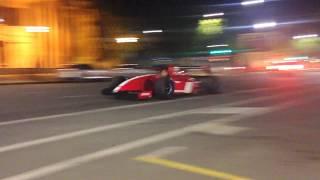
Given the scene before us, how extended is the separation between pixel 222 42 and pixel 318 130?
179ft

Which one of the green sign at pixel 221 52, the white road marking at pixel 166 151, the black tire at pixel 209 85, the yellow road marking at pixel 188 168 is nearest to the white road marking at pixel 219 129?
the white road marking at pixel 166 151

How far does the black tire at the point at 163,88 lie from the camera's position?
18.4 meters

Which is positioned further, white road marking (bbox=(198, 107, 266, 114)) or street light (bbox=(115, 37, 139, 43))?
street light (bbox=(115, 37, 139, 43))

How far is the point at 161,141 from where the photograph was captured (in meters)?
10.2

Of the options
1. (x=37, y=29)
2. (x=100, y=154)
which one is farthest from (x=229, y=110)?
(x=37, y=29)

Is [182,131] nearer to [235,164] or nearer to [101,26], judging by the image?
[235,164]

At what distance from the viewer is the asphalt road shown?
303 inches

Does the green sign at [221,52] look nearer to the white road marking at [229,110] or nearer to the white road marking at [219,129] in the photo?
the white road marking at [229,110]

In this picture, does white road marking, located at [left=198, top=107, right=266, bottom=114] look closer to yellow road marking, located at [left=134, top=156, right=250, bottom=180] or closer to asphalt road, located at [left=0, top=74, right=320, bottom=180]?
asphalt road, located at [left=0, top=74, right=320, bottom=180]

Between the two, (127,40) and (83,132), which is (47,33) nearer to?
(127,40)

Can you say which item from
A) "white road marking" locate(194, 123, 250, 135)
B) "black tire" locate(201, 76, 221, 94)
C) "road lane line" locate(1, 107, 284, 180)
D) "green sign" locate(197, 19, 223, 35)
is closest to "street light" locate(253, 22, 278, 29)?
"green sign" locate(197, 19, 223, 35)

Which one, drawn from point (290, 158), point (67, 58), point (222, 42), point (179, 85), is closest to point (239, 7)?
point (222, 42)

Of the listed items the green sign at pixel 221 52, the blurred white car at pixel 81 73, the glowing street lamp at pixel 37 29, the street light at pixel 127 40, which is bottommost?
the blurred white car at pixel 81 73

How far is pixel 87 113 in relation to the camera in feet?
48.4
